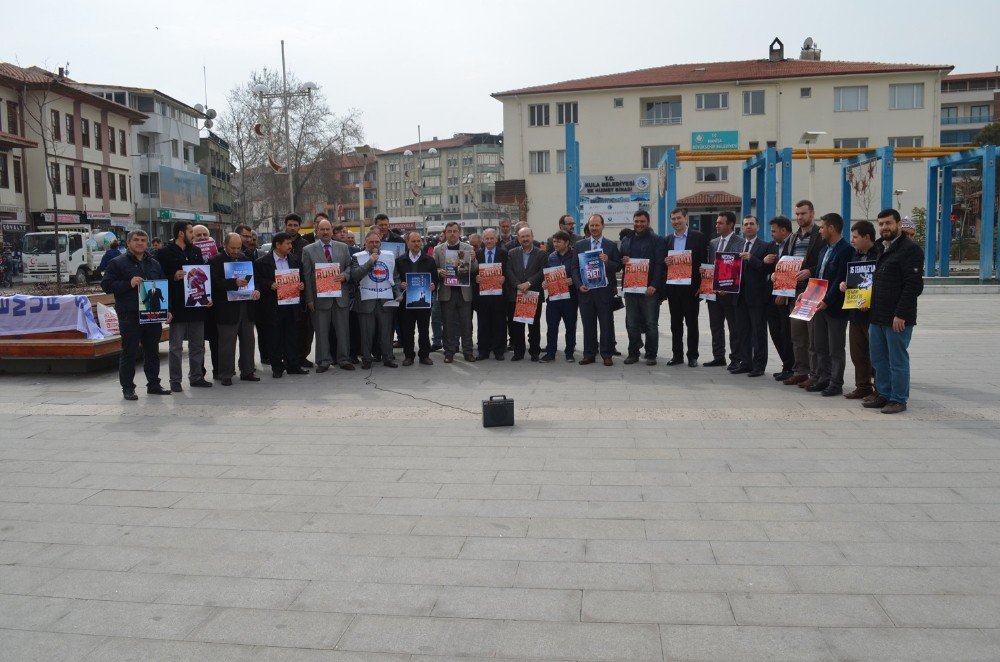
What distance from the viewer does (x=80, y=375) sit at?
37.3 ft

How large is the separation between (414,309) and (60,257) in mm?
27748

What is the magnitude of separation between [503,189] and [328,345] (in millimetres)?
41764

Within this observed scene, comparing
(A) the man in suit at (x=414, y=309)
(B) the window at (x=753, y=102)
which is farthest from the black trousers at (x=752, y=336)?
(B) the window at (x=753, y=102)

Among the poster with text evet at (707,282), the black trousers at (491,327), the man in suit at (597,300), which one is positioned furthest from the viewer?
the black trousers at (491,327)

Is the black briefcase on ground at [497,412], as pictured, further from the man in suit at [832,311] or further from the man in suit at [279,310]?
the man in suit at [279,310]

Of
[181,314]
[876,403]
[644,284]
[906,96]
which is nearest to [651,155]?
[906,96]

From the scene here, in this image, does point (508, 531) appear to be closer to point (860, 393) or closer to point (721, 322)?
point (860, 393)

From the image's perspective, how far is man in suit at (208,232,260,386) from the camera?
1054 cm

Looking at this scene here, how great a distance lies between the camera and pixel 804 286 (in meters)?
9.88

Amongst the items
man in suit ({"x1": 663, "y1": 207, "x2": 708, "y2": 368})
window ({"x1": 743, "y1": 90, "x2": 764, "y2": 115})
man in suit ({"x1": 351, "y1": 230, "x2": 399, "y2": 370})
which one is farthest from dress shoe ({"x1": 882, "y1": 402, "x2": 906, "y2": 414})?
window ({"x1": 743, "y1": 90, "x2": 764, "y2": 115})

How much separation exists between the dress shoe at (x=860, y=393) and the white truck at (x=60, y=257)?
32.8 m

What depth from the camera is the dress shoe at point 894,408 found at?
815 cm

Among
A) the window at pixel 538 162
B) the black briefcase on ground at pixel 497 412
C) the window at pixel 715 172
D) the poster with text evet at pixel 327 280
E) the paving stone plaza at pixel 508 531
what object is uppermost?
the window at pixel 538 162

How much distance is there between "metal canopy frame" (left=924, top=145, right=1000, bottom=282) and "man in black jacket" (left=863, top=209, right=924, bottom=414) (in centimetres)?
1865
